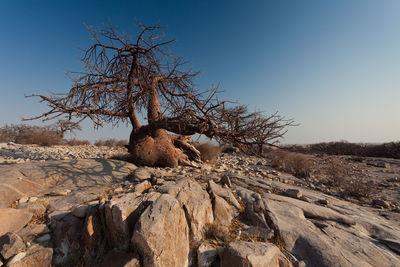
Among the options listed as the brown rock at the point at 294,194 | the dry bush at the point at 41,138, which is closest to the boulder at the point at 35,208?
the brown rock at the point at 294,194

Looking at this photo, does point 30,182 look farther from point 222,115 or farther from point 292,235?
point 292,235

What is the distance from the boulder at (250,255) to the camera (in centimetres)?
128

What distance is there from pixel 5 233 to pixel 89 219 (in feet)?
2.95

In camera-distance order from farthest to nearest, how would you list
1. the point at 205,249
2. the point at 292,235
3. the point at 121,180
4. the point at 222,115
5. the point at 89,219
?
the point at 121,180 → the point at 222,115 → the point at 292,235 → the point at 89,219 → the point at 205,249

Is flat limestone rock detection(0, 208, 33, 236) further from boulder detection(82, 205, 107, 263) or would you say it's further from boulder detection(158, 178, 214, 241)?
boulder detection(158, 178, 214, 241)

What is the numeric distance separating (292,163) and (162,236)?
6.58m

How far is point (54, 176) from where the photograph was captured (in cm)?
293

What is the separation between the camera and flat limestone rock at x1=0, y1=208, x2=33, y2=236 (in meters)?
1.64

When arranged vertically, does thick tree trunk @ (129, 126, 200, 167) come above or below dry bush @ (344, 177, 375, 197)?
above

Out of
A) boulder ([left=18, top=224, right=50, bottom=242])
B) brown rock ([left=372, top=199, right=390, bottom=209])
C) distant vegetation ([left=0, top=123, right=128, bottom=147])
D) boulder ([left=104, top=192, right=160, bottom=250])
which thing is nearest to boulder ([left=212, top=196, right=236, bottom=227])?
boulder ([left=104, top=192, right=160, bottom=250])

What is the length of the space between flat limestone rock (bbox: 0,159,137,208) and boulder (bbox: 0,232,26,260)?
37.3 inches

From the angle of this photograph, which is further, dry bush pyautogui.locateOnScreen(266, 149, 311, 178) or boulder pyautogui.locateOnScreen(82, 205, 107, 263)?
dry bush pyautogui.locateOnScreen(266, 149, 311, 178)

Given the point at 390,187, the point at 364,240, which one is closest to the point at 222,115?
the point at 364,240

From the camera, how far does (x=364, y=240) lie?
186cm
